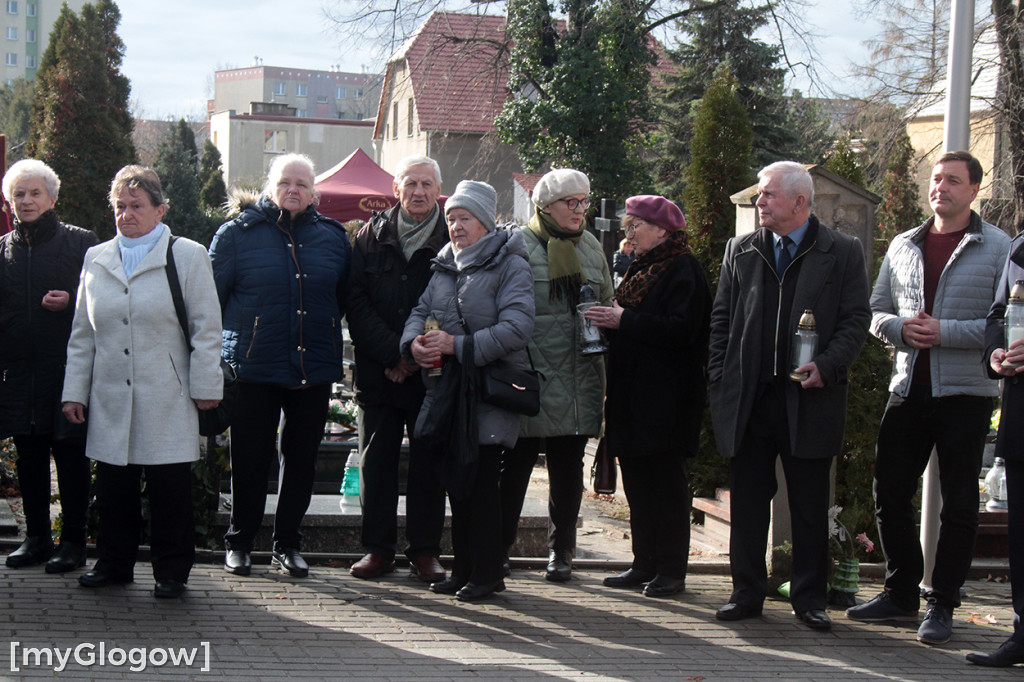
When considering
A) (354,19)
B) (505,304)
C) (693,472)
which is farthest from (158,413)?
(354,19)

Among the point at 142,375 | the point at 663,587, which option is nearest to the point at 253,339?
the point at 142,375

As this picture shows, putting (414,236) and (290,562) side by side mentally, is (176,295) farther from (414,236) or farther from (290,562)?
(290,562)

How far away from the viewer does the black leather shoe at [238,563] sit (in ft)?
18.6

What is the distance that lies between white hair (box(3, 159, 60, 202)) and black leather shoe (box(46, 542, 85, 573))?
1791mm

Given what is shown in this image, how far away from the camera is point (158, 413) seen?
5.11 m

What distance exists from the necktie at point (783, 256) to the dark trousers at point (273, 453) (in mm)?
2364

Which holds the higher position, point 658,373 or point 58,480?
point 658,373

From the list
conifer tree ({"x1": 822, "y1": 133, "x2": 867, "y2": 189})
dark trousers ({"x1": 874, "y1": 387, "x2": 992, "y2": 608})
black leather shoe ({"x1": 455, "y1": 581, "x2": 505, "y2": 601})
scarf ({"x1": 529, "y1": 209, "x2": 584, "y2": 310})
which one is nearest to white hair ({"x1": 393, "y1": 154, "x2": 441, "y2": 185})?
scarf ({"x1": 529, "y1": 209, "x2": 584, "y2": 310})

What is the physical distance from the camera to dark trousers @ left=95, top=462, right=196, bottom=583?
5.18 metres

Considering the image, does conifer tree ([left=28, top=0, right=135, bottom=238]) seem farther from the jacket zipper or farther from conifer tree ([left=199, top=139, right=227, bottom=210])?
conifer tree ([left=199, top=139, right=227, bottom=210])

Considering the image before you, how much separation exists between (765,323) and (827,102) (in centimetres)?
1743

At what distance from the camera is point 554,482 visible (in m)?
5.86

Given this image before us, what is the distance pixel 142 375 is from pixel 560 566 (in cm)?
240
